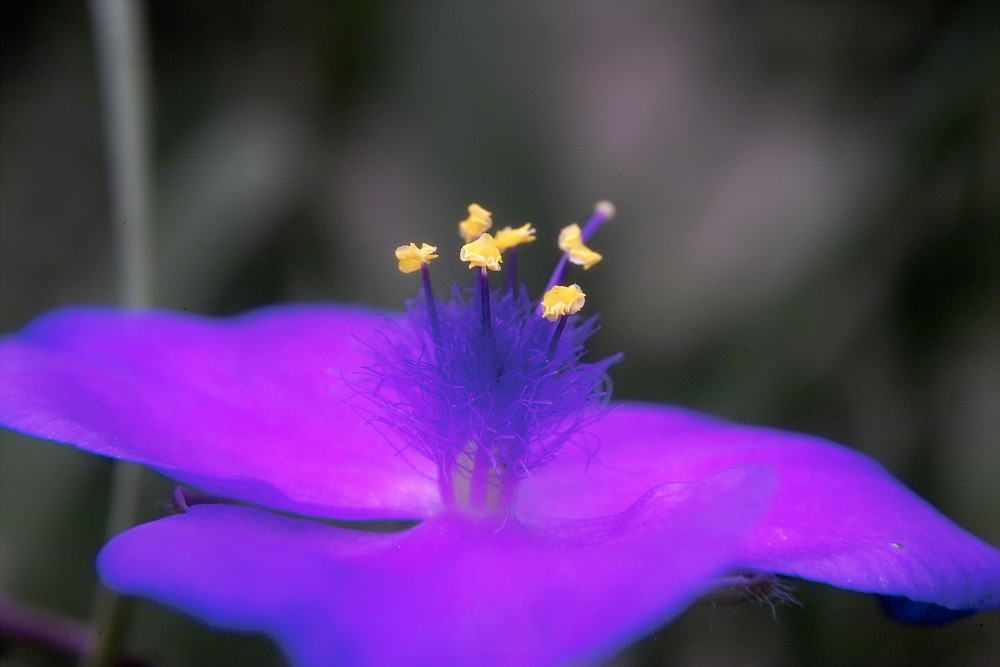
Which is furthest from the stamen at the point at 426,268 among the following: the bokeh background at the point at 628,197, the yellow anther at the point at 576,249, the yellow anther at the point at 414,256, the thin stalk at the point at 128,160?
the bokeh background at the point at 628,197

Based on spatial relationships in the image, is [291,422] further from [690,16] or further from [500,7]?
[690,16]

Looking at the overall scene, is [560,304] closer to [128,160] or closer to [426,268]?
[426,268]

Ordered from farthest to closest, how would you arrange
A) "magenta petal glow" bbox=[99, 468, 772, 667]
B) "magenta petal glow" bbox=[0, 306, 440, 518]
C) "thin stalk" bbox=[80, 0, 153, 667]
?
"thin stalk" bbox=[80, 0, 153, 667]
"magenta petal glow" bbox=[0, 306, 440, 518]
"magenta petal glow" bbox=[99, 468, 772, 667]

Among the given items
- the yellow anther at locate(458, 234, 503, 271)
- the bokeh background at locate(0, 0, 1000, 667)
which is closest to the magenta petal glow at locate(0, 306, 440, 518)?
the yellow anther at locate(458, 234, 503, 271)

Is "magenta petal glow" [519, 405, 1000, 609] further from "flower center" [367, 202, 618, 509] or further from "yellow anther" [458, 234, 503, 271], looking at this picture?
"yellow anther" [458, 234, 503, 271]

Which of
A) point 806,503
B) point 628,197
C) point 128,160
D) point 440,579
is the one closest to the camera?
point 440,579

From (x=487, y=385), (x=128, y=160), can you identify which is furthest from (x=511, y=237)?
(x=128, y=160)
